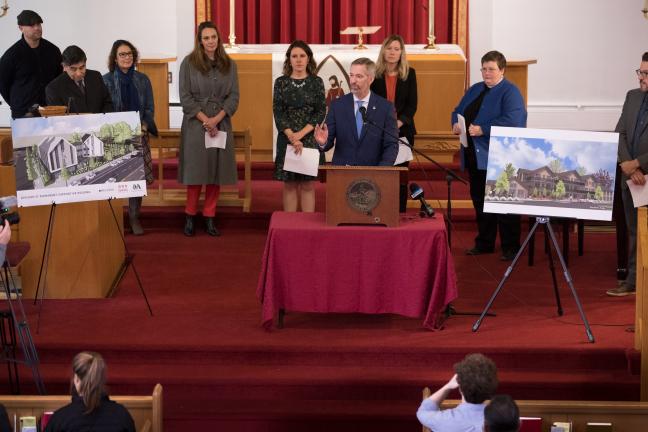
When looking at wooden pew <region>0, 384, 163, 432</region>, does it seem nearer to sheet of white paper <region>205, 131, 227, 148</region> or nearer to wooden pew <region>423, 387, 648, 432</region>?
wooden pew <region>423, 387, 648, 432</region>

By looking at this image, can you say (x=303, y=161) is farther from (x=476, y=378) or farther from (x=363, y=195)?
(x=476, y=378)

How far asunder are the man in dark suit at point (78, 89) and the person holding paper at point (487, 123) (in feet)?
8.75

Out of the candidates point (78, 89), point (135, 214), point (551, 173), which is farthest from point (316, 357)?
point (135, 214)

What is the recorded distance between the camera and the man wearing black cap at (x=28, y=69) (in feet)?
31.1

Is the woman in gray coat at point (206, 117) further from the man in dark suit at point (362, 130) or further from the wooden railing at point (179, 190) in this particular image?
the man in dark suit at point (362, 130)

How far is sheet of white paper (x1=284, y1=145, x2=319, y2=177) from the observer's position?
9.02 meters

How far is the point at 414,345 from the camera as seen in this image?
22.8 ft

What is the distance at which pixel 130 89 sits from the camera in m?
9.48

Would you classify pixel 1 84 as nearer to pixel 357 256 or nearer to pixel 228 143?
pixel 228 143

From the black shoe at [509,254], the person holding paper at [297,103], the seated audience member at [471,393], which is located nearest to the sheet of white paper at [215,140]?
the person holding paper at [297,103]

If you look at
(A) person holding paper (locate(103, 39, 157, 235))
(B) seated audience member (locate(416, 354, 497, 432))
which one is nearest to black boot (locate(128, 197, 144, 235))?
(A) person holding paper (locate(103, 39, 157, 235))

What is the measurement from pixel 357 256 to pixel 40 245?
7.59ft

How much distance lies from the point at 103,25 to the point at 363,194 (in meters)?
7.75

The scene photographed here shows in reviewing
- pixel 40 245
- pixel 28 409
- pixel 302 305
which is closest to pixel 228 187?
pixel 40 245
